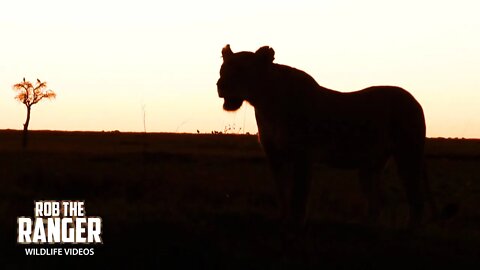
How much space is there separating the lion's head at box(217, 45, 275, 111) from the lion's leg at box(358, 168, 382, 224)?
1.93 m

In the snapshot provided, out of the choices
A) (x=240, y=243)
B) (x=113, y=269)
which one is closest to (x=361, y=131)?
(x=240, y=243)

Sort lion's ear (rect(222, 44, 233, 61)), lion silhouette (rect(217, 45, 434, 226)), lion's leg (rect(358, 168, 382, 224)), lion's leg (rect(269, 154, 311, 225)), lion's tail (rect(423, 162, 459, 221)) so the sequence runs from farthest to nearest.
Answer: lion's leg (rect(358, 168, 382, 224)), lion's tail (rect(423, 162, 459, 221)), lion's ear (rect(222, 44, 233, 61)), lion silhouette (rect(217, 45, 434, 226)), lion's leg (rect(269, 154, 311, 225))

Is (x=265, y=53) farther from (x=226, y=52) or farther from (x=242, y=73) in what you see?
(x=226, y=52)

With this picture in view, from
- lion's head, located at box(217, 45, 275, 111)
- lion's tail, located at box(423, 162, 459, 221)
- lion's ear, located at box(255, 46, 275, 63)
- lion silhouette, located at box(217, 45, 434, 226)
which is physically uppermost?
lion's ear, located at box(255, 46, 275, 63)

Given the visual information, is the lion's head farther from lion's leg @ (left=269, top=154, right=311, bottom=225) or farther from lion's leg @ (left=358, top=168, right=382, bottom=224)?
lion's leg @ (left=358, top=168, right=382, bottom=224)

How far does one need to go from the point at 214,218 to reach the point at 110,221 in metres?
1.15

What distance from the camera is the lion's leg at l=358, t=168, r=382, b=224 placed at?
36.9ft

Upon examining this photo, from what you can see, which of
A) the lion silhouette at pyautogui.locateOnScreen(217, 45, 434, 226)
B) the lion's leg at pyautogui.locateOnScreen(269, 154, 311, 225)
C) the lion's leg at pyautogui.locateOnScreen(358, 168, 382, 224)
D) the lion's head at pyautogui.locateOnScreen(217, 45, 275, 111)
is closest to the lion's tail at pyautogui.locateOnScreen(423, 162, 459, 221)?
the lion silhouette at pyautogui.locateOnScreen(217, 45, 434, 226)

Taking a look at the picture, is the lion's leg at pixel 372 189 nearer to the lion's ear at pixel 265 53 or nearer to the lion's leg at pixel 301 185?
the lion's leg at pixel 301 185

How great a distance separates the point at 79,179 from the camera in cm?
1786

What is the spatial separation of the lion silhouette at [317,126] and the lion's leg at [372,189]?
0.04ft

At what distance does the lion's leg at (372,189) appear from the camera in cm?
1126

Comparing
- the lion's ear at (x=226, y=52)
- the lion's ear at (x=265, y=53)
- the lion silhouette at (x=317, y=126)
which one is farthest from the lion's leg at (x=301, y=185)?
the lion's ear at (x=226, y=52)

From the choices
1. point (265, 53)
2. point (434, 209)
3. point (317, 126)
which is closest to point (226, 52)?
point (265, 53)
